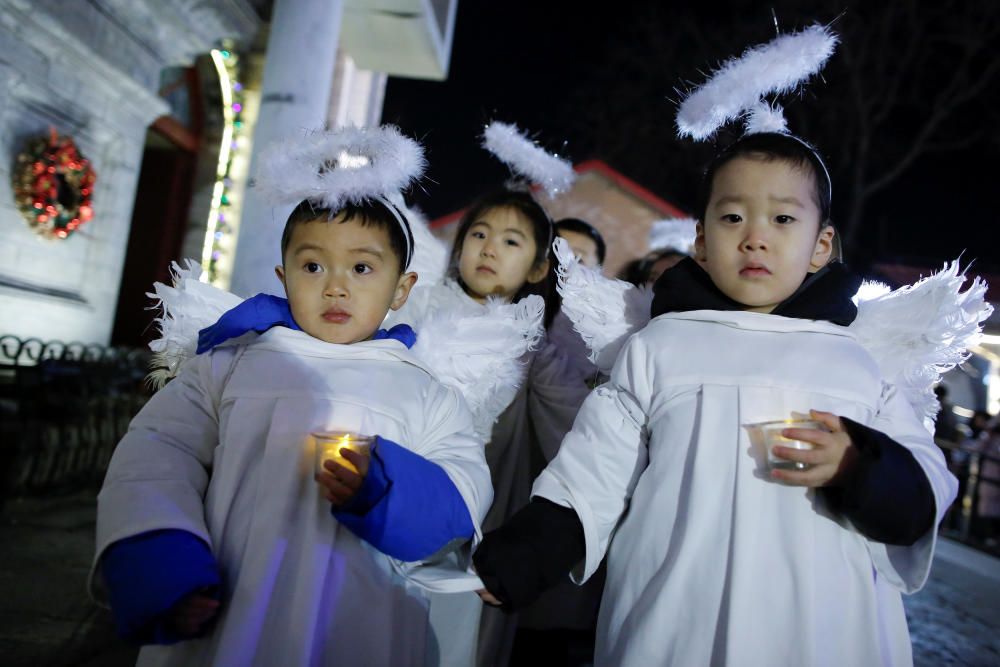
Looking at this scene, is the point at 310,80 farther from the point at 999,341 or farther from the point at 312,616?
the point at 999,341

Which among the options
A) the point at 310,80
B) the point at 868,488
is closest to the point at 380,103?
the point at 310,80

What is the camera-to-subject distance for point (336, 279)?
5.82 ft

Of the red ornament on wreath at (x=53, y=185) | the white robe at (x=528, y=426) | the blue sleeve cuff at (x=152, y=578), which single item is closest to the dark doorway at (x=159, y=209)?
the red ornament on wreath at (x=53, y=185)

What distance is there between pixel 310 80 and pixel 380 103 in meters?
6.95

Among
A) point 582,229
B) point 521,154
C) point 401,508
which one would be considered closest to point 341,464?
point 401,508

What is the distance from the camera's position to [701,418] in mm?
1582

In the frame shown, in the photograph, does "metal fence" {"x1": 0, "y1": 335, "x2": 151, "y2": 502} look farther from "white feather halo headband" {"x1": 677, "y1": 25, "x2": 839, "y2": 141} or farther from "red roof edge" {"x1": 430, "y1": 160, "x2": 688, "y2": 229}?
"red roof edge" {"x1": 430, "y1": 160, "x2": 688, "y2": 229}

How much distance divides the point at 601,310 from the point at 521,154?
131 cm

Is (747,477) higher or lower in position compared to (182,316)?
lower

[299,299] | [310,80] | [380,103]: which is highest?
[380,103]

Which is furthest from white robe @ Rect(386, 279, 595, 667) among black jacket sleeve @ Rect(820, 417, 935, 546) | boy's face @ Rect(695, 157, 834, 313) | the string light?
the string light

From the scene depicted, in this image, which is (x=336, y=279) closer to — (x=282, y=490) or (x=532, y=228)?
(x=282, y=490)

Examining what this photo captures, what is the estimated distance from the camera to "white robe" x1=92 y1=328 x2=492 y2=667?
1.47m

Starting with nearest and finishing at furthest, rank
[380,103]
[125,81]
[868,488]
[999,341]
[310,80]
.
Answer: [868,488], [999,341], [310,80], [125,81], [380,103]
